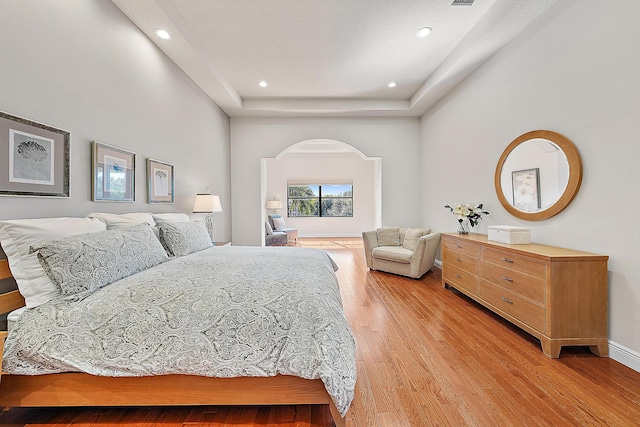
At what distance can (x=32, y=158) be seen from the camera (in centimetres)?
186

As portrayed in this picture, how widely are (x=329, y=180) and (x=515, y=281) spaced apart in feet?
25.5

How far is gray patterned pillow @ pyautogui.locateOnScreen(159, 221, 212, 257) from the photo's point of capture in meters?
2.60

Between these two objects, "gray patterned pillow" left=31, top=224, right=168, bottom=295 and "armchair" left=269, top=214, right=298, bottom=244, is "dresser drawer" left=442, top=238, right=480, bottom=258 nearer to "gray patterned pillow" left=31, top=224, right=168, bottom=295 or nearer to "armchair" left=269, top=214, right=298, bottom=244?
"gray patterned pillow" left=31, top=224, right=168, bottom=295

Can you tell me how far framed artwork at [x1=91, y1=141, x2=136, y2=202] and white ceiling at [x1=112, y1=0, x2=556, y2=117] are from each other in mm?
1362

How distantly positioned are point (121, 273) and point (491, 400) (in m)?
2.36

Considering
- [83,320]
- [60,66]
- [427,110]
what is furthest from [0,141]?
[427,110]

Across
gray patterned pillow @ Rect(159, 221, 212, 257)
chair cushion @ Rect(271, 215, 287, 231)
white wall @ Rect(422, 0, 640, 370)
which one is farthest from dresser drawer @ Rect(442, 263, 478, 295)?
chair cushion @ Rect(271, 215, 287, 231)

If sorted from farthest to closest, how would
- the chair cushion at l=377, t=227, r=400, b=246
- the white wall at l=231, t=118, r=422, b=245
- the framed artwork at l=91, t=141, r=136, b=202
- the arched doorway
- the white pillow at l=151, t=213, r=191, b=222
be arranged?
the arched doorway < the white wall at l=231, t=118, r=422, b=245 < the chair cushion at l=377, t=227, r=400, b=246 < the white pillow at l=151, t=213, r=191, b=222 < the framed artwork at l=91, t=141, r=136, b=202

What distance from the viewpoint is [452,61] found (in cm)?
361

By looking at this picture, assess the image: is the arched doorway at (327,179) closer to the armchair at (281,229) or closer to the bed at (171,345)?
the armchair at (281,229)

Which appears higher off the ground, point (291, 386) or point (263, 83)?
point (263, 83)

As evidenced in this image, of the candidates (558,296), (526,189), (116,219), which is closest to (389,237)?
(526,189)

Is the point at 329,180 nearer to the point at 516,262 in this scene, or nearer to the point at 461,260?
the point at 461,260

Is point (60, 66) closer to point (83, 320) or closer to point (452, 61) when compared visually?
point (83, 320)
